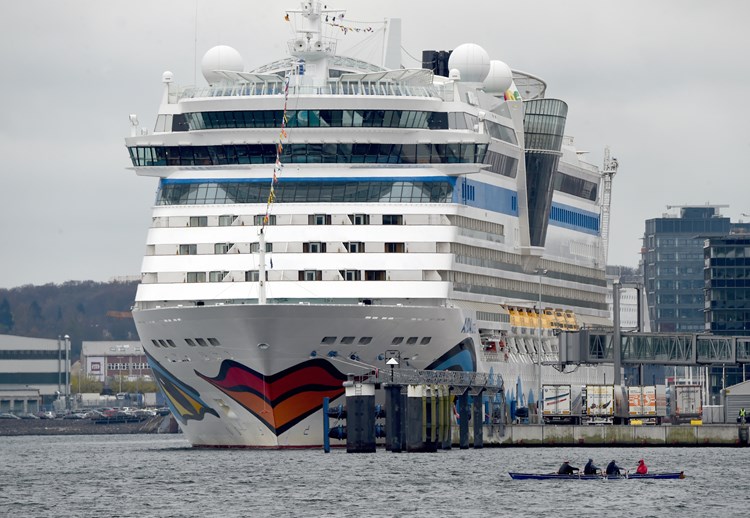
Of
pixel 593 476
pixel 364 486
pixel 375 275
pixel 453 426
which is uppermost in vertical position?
pixel 375 275

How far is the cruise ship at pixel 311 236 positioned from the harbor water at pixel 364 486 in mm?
3810

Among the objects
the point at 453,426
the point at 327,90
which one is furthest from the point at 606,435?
the point at 327,90

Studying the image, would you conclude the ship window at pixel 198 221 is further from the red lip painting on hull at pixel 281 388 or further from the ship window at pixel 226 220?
the red lip painting on hull at pixel 281 388

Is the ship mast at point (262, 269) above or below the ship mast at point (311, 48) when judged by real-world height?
below

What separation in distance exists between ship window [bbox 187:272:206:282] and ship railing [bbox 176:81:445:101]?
30.8 feet

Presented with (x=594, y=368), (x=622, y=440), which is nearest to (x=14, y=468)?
(x=622, y=440)

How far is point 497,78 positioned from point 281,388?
28.6 metres

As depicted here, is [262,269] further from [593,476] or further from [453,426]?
[453,426]

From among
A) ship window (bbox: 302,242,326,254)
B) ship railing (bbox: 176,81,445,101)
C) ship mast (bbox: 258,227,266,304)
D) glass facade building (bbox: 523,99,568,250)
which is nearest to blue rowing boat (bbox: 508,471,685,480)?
ship mast (bbox: 258,227,266,304)

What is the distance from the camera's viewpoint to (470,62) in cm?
10838

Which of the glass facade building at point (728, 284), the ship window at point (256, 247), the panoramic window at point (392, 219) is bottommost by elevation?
the ship window at point (256, 247)

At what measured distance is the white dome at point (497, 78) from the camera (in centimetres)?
11125

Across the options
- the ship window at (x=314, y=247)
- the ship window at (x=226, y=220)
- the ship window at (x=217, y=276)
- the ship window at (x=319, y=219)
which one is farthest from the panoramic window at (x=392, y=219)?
the ship window at (x=217, y=276)

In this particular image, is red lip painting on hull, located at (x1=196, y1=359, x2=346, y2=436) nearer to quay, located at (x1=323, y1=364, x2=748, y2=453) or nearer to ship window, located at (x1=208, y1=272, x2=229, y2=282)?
quay, located at (x1=323, y1=364, x2=748, y2=453)
